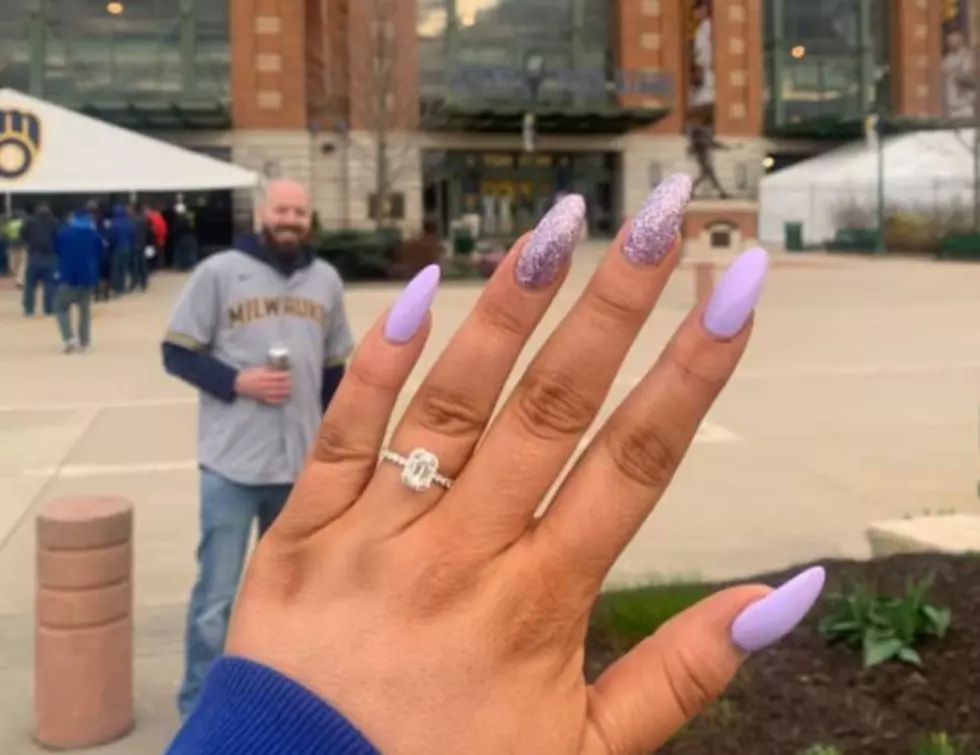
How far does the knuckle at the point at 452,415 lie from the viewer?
165 cm

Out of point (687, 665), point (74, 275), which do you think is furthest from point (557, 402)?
point (74, 275)

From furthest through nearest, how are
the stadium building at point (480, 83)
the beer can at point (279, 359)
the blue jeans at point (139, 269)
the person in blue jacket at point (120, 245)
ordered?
the stadium building at point (480, 83) < the blue jeans at point (139, 269) < the person in blue jacket at point (120, 245) < the beer can at point (279, 359)

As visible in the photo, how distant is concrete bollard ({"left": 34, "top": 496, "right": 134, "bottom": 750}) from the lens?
4336 mm

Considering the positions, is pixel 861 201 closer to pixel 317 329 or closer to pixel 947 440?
pixel 947 440

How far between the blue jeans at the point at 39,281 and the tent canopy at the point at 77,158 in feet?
4.37

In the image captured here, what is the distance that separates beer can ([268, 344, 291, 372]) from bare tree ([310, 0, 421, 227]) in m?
33.6

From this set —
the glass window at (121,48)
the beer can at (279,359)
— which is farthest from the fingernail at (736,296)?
the glass window at (121,48)

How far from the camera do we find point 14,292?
2612 cm

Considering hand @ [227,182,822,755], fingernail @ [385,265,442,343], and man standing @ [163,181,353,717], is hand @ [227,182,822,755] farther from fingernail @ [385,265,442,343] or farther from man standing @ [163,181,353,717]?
man standing @ [163,181,353,717]

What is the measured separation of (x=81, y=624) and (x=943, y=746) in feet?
9.11

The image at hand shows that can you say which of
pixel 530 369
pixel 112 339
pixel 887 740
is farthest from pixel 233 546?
pixel 112 339

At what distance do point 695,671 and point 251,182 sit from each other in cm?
2222

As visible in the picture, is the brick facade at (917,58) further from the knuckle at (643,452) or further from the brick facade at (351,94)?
the knuckle at (643,452)

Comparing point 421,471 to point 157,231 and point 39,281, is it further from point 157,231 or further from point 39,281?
point 157,231
